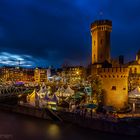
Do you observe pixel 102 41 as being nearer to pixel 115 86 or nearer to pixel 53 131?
pixel 115 86

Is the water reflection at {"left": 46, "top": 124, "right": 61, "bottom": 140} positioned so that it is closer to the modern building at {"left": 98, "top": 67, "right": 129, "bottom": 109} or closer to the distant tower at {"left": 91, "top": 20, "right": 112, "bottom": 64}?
the modern building at {"left": 98, "top": 67, "right": 129, "bottom": 109}

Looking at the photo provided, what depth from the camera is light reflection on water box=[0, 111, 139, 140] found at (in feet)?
73.6

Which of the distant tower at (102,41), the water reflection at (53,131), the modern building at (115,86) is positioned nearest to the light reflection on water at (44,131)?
the water reflection at (53,131)

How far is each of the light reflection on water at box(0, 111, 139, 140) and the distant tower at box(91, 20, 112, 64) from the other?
1340 centimetres

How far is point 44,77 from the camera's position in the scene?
128m

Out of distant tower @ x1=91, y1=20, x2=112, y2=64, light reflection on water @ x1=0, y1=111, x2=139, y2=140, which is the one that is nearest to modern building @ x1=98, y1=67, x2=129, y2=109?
distant tower @ x1=91, y1=20, x2=112, y2=64

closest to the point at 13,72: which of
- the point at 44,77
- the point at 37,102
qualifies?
the point at 44,77

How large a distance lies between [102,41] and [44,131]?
17.3 m

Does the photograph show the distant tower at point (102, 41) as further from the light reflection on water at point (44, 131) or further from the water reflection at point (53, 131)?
the water reflection at point (53, 131)

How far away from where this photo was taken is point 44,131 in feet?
81.6

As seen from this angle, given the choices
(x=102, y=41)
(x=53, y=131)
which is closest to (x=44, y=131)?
(x=53, y=131)

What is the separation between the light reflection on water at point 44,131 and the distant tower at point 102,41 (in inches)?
528

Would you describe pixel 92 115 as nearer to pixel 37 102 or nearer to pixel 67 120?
pixel 67 120

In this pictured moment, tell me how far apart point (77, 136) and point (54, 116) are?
6.94 metres
